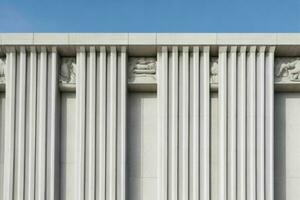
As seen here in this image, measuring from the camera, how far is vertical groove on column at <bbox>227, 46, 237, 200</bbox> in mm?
11266

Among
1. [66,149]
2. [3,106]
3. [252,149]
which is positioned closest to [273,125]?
[252,149]

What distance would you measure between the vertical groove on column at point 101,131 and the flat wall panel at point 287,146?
190 inches

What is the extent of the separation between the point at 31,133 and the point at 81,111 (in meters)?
1.50

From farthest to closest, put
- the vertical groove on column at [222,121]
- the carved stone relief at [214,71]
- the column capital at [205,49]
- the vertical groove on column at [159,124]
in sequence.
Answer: the carved stone relief at [214,71]
the column capital at [205,49]
the vertical groove on column at [159,124]
the vertical groove on column at [222,121]

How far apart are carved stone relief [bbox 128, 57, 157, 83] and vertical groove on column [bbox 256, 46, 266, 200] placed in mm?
2920

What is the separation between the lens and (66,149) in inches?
458

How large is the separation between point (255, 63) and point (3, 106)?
721cm

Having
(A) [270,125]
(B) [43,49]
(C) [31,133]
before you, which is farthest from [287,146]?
(B) [43,49]

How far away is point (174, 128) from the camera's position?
11383 millimetres

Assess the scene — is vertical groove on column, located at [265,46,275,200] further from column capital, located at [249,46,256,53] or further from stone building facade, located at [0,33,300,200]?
column capital, located at [249,46,256,53]

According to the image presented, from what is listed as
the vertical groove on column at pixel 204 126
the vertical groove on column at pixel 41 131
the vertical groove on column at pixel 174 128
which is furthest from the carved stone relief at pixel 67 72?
the vertical groove on column at pixel 204 126

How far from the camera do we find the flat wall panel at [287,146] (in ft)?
37.8

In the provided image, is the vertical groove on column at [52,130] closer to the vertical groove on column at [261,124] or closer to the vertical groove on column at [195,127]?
the vertical groove on column at [195,127]

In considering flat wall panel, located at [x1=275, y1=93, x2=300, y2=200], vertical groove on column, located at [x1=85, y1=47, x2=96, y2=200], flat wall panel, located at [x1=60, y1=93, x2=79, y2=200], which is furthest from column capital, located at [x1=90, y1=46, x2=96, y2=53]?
flat wall panel, located at [x1=275, y1=93, x2=300, y2=200]
